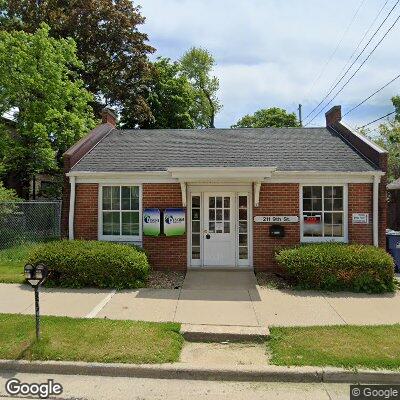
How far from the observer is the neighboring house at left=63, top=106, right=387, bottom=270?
414 inches

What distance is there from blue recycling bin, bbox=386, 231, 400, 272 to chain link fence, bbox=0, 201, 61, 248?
11.3m

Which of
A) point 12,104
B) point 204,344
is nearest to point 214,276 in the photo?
point 204,344

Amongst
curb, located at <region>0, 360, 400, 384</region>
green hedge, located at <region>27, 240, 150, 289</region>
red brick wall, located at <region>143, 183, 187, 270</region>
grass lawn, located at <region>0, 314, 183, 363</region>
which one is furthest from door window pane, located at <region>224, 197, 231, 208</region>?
curb, located at <region>0, 360, 400, 384</region>

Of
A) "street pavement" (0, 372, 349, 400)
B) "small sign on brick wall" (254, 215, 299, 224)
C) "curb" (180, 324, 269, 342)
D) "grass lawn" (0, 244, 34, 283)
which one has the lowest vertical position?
"street pavement" (0, 372, 349, 400)

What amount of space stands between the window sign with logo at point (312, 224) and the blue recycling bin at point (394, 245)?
2.60 m

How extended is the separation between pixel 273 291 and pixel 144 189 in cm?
457

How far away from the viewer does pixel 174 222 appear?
10.6 metres

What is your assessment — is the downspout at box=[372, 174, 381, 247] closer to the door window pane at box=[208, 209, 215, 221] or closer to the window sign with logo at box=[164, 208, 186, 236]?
the door window pane at box=[208, 209, 215, 221]

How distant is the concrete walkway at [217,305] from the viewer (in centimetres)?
680

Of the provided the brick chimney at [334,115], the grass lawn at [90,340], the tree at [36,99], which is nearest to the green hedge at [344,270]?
the grass lawn at [90,340]

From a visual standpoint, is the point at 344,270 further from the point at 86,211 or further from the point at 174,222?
the point at 86,211

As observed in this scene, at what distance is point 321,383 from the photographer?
185 inches

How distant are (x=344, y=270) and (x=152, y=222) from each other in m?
5.08
